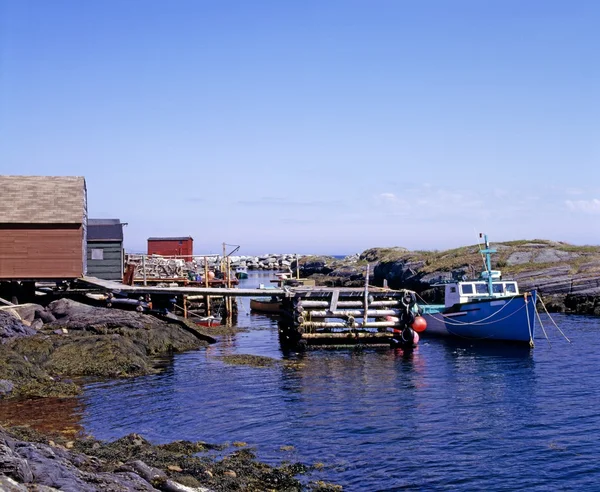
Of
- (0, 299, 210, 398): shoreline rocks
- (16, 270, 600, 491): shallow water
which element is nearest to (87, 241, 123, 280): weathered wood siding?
(0, 299, 210, 398): shoreline rocks

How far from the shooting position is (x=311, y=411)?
Answer: 22.2m

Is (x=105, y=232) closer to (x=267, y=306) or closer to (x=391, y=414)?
(x=267, y=306)

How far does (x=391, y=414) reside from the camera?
21.9 m

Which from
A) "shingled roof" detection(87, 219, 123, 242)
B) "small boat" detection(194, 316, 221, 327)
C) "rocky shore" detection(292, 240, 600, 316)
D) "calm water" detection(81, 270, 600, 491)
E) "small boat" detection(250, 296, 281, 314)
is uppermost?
"shingled roof" detection(87, 219, 123, 242)

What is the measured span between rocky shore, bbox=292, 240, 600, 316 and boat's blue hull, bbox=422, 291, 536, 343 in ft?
11.5

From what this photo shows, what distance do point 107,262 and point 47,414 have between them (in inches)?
1134

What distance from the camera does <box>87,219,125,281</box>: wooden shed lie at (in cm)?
4791

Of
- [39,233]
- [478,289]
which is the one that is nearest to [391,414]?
[478,289]

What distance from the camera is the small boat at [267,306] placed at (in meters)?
59.5

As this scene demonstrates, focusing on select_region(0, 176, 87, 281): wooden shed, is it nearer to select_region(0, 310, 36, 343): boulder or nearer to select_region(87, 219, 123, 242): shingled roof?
select_region(0, 310, 36, 343): boulder

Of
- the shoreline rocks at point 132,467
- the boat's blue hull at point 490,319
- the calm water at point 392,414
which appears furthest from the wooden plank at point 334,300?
the shoreline rocks at point 132,467

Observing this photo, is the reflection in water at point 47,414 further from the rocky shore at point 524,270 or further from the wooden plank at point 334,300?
the rocky shore at point 524,270

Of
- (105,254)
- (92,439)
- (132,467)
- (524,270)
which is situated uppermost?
(105,254)

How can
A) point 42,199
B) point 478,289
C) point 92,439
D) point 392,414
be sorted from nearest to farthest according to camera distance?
point 92,439 → point 392,414 → point 42,199 → point 478,289
